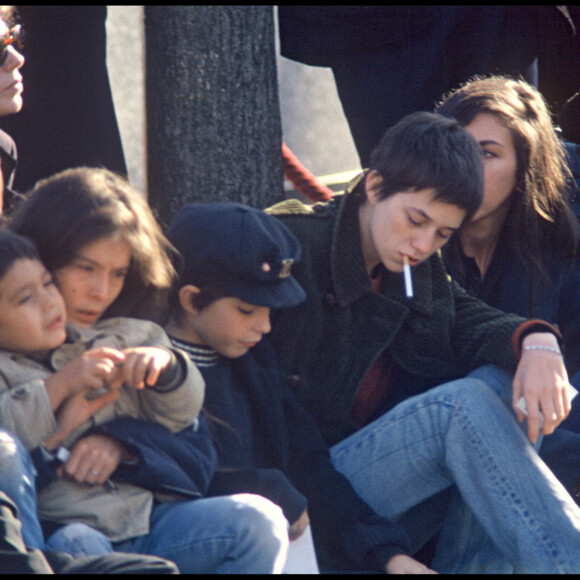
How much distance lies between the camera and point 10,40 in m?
2.75

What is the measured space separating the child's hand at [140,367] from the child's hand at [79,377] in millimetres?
29

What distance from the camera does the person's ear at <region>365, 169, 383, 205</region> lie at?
2.73 m

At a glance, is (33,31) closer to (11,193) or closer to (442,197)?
(11,193)

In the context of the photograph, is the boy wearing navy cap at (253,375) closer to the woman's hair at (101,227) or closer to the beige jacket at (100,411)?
the woman's hair at (101,227)

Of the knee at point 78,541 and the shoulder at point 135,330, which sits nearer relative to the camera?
the knee at point 78,541

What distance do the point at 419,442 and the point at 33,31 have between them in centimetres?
191

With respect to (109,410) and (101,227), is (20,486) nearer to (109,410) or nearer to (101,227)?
(109,410)

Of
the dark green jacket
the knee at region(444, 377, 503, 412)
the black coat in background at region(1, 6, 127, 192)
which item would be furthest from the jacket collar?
the black coat in background at region(1, 6, 127, 192)

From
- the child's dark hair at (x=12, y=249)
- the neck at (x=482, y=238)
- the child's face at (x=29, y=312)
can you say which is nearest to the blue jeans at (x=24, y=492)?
the child's face at (x=29, y=312)

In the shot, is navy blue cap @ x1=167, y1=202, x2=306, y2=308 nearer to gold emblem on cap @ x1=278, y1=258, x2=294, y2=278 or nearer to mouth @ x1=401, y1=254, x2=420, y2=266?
gold emblem on cap @ x1=278, y1=258, x2=294, y2=278

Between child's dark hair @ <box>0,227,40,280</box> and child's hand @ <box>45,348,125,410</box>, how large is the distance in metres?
0.22

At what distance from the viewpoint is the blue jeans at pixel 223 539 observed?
203cm

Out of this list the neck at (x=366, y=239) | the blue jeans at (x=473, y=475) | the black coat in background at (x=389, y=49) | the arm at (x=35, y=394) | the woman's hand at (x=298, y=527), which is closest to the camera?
the arm at (x=35, y=394)

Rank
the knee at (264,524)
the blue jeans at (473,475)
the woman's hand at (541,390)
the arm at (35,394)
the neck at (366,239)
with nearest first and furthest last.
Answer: the arm at (35,394) → the knee at (264,524) → the blue jeans at (473,475) → the woman's hand at (541,390) → the neck at (366,239)
